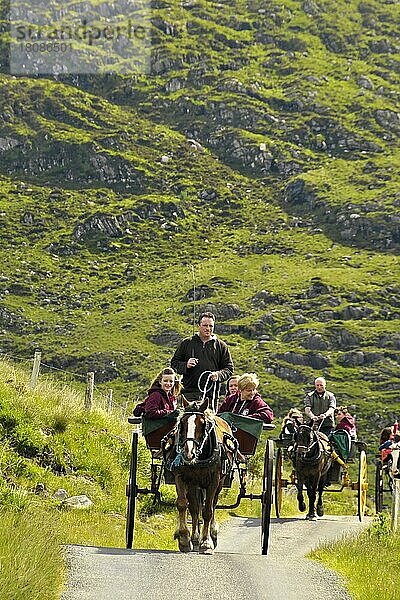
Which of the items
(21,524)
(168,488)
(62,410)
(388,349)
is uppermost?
(21,524)

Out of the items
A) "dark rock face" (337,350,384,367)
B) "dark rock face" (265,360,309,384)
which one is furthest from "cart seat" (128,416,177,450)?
"dark rock face" (337,350,384,367)

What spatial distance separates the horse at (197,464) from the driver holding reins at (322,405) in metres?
8.41

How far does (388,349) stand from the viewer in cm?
13412

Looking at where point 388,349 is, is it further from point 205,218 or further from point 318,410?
point 318,410

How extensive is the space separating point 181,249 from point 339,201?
32140mm

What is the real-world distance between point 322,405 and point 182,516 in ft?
30.8

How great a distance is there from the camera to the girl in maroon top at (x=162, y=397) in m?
15.4

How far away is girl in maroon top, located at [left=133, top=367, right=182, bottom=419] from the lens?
15.4 m

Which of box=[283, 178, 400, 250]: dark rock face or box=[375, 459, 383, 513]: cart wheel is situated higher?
box=[375, 459, 383, 513]: cart wheel

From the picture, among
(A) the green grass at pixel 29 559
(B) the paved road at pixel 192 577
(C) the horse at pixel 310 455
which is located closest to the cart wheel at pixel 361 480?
(C) the horse at pixel 310 455

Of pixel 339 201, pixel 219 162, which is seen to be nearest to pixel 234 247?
pixel 339 201

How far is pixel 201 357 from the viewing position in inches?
618

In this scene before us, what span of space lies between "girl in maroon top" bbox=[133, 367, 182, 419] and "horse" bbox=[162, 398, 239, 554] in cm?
67

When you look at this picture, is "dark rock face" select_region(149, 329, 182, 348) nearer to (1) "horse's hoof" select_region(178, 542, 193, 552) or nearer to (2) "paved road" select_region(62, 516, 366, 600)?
(2) "paved road" select_region(62, 516, 366, 600)
